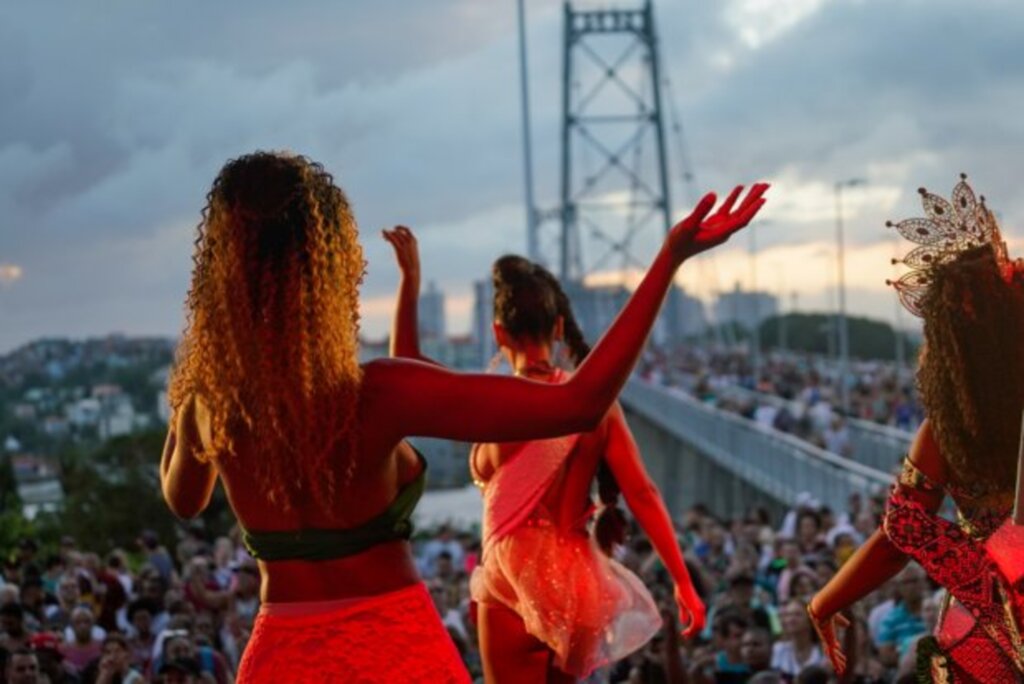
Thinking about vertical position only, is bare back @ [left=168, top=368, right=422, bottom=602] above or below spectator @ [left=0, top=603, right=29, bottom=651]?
above

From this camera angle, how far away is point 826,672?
7.77 m

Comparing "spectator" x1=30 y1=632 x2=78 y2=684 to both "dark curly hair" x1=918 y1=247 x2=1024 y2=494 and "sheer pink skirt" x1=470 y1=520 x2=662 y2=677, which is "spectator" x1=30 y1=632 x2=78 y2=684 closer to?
"sheer pink skirt" x1=470 y1=520 x2=662 y2=677

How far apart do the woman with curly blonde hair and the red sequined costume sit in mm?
1361

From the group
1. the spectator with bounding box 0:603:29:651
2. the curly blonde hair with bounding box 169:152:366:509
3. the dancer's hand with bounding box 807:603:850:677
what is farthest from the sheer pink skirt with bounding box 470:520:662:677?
the spectator with bounding box 0:603:29:651

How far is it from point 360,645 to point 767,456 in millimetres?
29277

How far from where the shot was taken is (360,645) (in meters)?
3.75

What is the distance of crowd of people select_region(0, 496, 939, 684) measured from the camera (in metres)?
8.36

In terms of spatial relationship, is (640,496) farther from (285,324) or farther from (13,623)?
(13,623)

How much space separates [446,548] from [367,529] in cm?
1440

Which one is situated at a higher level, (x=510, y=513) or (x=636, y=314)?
Result: (x=636, y=314)

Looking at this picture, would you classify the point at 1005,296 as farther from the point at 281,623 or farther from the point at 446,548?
the point at 446,548

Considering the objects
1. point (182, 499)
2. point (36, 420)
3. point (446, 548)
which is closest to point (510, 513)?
point (182, 499)

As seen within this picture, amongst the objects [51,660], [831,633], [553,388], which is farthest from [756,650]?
[553,388]

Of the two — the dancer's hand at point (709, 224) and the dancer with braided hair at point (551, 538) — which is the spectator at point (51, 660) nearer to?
the dancer with braided hair at point (551, 538)
